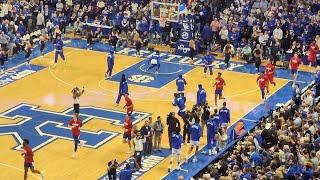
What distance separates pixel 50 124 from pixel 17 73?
23.3 feet

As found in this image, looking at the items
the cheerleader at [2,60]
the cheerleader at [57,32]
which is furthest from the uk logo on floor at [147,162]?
the cheerleader at [2,60]

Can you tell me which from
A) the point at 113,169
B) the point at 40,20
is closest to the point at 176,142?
the point at 113,169

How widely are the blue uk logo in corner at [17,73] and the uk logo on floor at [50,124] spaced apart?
3.66 meters

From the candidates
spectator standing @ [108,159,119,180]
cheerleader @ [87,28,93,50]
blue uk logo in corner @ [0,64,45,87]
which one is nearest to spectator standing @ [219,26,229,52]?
cheerleader @ [87,28,93,50]

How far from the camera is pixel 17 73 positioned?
3912 centimetres

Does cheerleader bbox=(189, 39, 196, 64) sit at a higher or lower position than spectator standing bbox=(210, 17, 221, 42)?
lower

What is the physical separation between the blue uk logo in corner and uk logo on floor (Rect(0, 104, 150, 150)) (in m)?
3.66

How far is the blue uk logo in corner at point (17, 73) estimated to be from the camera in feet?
125

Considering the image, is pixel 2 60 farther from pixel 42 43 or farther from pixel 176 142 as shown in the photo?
pixel 176 142

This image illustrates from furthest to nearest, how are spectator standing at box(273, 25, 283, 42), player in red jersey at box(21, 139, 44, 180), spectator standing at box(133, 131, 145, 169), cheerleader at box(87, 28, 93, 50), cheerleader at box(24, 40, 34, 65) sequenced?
cheerleader at box(87, 28, 93, 50) < spectator standing at box(273, 25, 283, 42) < cheerleader at box(24, 40, 34, 65) < spectator standing at box(133, 131, 145, 169) < player in red jersey at box(21, 139, 44, 180)

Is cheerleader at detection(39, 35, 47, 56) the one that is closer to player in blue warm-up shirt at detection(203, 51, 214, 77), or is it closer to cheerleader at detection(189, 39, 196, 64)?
cheerleader at detection(189, 39, 196, 64)

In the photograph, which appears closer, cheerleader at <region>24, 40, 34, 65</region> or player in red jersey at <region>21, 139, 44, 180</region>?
player in red jersey at <region>21, 139, 44, 180</region>

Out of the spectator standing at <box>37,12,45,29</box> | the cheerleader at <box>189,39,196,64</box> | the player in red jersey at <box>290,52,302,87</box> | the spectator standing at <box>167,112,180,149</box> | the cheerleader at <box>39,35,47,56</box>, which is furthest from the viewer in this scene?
the spectator standing at <box>37,12,45,29</box>

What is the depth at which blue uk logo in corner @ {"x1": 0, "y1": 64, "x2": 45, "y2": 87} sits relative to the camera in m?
38.2
